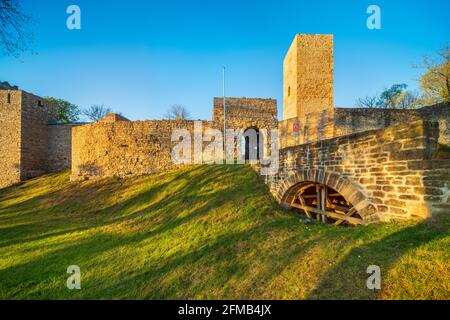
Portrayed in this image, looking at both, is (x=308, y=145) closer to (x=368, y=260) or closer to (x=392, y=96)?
(x=368, y=260)

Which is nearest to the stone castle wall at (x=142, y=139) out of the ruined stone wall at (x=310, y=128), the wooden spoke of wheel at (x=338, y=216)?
the ruined stone wall at (x=310, y=128)

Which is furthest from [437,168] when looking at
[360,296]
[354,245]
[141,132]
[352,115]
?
[141,132]

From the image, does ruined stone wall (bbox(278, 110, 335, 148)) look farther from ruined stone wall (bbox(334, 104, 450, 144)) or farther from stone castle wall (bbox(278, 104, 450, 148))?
ruined stone wall (bbox(334, 104, 450, 144))

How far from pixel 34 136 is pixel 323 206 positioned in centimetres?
2651

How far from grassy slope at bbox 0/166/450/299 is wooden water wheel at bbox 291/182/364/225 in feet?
1.96

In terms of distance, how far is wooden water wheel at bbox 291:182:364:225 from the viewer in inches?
250

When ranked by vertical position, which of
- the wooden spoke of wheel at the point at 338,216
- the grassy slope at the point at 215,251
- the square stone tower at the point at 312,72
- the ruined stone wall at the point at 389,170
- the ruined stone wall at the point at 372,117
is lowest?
the grassy slope at the point at 215,251

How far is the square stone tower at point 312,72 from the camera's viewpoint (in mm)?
17438

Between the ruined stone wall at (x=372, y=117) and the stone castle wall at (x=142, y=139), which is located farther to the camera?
the stone castle wall at (x=142, y=139)

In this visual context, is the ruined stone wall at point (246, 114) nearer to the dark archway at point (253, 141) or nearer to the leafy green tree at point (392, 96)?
the dark archway at point (253, 141)

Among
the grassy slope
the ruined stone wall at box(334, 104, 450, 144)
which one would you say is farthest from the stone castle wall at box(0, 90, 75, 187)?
the ruined stone wall at box(334, 104, 450, 144)

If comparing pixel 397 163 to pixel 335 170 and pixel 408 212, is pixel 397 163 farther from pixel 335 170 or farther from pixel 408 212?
pixel 335 170

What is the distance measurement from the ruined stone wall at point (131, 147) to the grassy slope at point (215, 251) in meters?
4.73

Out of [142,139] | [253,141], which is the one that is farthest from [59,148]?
[253,141]
